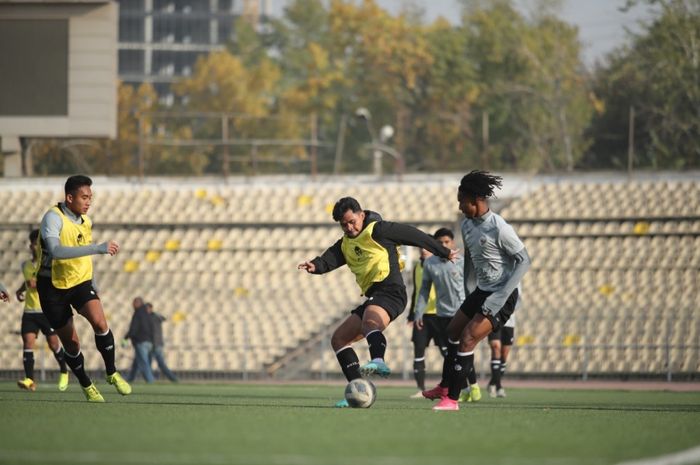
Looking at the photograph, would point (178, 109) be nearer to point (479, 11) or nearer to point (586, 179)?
point (479, 11)

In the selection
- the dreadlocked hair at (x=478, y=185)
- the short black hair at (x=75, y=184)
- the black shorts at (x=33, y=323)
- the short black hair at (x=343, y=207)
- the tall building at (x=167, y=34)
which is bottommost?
the black shorts at (x=33, y=323)

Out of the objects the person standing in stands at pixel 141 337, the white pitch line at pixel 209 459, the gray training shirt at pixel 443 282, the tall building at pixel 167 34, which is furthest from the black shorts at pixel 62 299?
the tall building at pixel 167 34

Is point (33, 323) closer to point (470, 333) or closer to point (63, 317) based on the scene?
point (63, 317)

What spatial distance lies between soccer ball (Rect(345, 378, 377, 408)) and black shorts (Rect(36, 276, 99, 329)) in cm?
281

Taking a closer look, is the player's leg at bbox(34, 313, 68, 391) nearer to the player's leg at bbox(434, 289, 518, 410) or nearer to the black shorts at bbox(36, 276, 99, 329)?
the black shorts at bbox(36, 276, 99, 329)

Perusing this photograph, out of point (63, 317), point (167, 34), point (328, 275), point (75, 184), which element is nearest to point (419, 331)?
point (63, 317)

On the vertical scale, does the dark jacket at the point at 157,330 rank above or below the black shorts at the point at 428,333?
below

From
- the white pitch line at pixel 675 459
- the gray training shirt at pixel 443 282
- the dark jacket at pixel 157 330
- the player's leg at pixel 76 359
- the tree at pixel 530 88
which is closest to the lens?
the white pitch line at pixel 675 459

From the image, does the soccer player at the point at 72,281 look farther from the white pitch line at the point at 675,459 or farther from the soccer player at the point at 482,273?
the white pitch line at the point at 675,459

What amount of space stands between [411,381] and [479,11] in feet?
106

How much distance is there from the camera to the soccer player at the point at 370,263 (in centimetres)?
1222

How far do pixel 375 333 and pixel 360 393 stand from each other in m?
0.59

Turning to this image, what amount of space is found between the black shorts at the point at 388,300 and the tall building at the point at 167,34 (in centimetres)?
11734

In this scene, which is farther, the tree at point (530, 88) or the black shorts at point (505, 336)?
the tree at point (530, 88)
